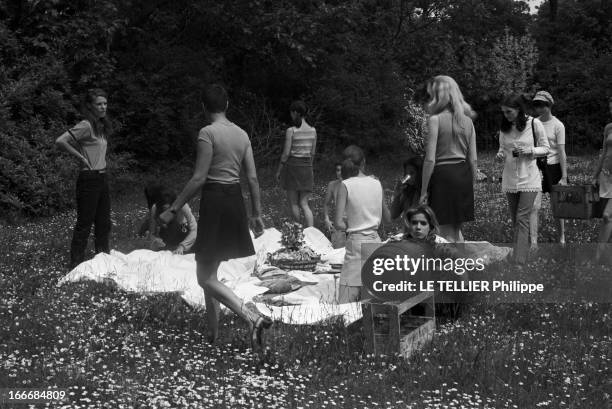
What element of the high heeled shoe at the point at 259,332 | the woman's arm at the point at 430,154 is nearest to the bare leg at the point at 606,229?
the woman's arm at the point at 430,154

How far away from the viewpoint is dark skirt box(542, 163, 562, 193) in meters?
9.96

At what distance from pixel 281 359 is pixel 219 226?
110 cm

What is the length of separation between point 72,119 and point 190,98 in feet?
17.7

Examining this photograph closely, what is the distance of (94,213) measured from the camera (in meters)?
9.61

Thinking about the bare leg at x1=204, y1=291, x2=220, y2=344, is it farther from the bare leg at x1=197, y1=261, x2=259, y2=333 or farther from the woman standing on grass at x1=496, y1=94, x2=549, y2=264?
the woman standing on grass at x1=496, y1=94, x2=549, y2=264

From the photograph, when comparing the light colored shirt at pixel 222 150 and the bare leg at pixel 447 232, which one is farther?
the bare leg at pixel 447 232

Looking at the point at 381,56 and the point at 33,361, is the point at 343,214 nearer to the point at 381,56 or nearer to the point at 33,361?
the point at 33,361

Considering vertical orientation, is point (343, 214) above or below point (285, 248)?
above

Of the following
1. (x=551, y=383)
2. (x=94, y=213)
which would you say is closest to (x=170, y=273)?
(x=94, y=213)

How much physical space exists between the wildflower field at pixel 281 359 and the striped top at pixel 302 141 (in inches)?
179

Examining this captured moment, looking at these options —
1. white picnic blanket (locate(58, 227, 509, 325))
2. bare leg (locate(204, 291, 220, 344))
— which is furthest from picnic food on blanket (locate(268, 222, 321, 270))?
bare leg (locate(204, 291, 220, 344))

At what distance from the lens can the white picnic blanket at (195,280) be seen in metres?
7.16

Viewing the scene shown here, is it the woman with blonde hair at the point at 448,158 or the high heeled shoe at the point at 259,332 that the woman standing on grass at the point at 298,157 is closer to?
the woman with blonde hair at the point at 448,158

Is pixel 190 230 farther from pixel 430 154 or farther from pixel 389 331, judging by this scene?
pixel 389 331
